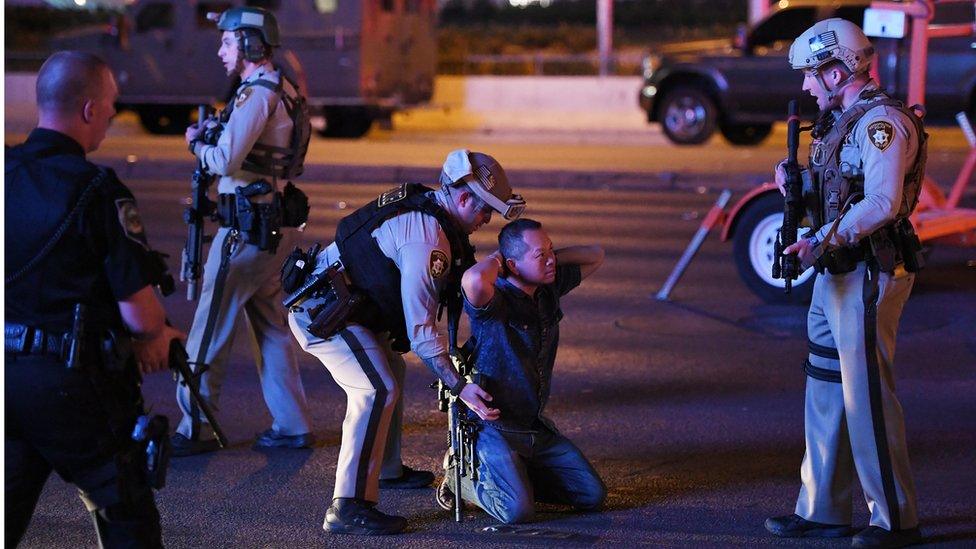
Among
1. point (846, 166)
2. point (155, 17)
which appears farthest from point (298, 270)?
point (155, 17)

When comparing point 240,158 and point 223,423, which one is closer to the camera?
point 240,158

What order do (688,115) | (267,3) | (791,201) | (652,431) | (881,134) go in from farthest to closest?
(267,3) < (688,115) < (652,431) < (791,201) < (881,134)

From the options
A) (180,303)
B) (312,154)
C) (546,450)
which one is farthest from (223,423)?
(312,154)

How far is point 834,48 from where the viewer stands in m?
5.09

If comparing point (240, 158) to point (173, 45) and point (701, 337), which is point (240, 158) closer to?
point (701, 337)

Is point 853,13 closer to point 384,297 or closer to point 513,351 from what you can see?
point 513,351

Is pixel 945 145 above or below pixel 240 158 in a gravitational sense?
below

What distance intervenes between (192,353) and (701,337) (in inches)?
146

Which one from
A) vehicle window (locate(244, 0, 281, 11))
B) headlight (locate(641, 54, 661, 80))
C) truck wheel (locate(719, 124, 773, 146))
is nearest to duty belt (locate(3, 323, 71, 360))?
headlight (locate(641, 54, 661, 80))

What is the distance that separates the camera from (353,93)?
2302 centimetres

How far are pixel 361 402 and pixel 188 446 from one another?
1433mm

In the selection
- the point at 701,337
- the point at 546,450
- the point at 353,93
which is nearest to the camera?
the point at 546,450

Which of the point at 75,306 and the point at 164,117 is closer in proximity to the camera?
the point at 75,306

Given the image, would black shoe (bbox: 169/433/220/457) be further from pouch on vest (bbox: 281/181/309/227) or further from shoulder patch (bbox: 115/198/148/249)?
shoulder patch (bbox: 115/198/148/249)
